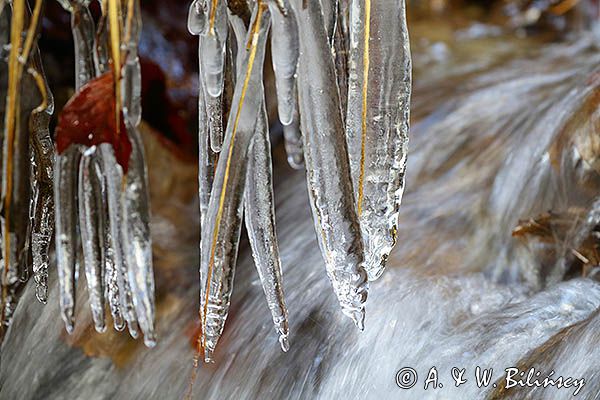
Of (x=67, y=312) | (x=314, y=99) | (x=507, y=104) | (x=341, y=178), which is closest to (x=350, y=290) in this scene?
(x=341, y=178)

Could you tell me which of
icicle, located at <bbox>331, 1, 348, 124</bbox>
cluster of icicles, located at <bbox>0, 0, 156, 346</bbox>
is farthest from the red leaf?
icicle, located at <bbox>331, 1, 348, 124</bbox>

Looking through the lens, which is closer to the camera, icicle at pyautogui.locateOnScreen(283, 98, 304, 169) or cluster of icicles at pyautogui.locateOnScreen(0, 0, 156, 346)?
cluster of icicles at pyautogui.locateOnScreen(0, 0, 156, 346)

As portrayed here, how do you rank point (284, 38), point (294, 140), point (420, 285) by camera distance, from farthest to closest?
point (294, 140), point (420, 285), point (284, 38)

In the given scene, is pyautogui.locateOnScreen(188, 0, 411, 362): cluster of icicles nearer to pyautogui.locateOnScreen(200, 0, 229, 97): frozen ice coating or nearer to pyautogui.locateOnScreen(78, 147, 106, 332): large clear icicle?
pyautogui.locateOnScreen(200, 0, 229, 97): frozen ice coating

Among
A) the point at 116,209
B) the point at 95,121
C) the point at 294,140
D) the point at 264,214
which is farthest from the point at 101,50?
the point at 294,140

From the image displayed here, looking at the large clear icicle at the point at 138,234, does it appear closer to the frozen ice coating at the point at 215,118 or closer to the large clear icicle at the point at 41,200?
the frozen ice coating at the point at 215,118

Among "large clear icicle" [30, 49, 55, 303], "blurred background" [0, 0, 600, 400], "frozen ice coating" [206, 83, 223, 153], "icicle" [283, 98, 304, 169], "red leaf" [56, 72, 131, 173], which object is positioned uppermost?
"red leaf" [56, 72, 131, 173]

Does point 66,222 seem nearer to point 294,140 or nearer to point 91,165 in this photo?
point 91,165
